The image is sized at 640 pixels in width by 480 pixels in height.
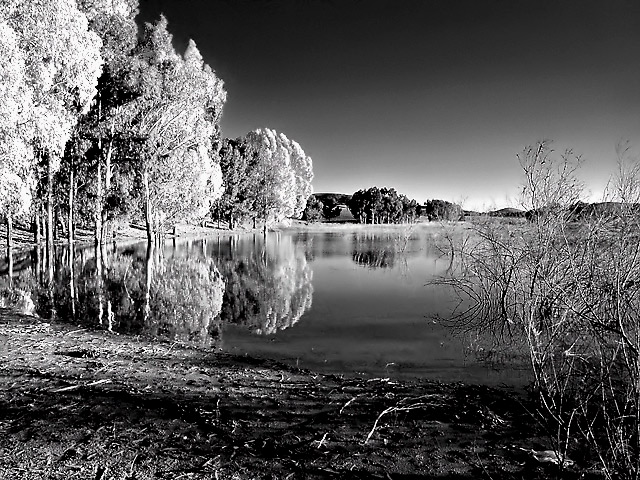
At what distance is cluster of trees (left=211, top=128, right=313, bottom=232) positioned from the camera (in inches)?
1848

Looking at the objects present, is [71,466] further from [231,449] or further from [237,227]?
[237,227]

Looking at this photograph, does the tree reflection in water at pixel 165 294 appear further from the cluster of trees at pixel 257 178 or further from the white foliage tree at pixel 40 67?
the cluster of trees at pixel 257 178

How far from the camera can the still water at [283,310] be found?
7945mm

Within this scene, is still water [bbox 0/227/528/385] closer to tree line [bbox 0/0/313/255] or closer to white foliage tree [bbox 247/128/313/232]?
tree line [bbox 0/0/313/255]

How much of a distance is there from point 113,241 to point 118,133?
10816mm

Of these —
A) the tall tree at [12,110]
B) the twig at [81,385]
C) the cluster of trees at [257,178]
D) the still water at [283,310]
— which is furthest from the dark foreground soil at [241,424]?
the cluster of trees at [257,178]

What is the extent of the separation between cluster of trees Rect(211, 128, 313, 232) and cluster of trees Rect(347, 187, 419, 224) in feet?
190

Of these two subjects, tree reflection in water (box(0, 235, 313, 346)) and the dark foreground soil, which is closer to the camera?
the dark foreground soil

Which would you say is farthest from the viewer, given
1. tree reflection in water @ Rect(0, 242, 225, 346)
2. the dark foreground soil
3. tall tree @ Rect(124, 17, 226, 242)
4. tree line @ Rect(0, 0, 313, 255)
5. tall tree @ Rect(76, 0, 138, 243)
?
tall tree @ Rect(124, 17, 226, 242)

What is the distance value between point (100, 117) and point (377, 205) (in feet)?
304

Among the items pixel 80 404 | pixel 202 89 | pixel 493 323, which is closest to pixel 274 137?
pixel 202 89

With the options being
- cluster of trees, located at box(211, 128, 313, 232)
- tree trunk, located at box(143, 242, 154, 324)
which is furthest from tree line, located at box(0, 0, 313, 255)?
cluster of trees, located at box(211, 128, 313, 232)

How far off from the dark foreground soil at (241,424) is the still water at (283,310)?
1.45m

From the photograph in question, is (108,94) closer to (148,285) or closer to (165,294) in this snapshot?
(148,285)
